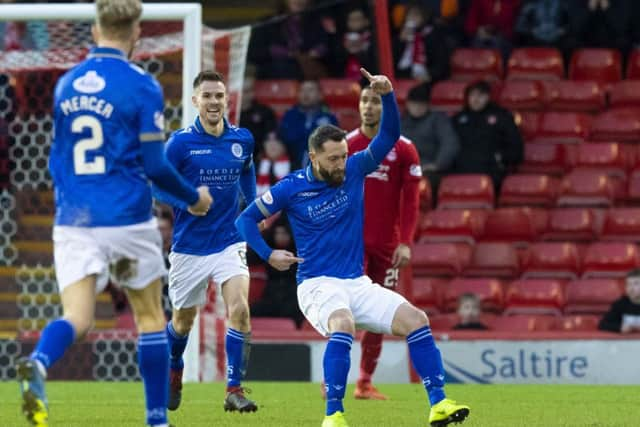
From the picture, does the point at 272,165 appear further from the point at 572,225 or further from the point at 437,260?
the point at 572,225

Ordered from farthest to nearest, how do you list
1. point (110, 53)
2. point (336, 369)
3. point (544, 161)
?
point (544, 161)
point (336, 369)
point (110, 53)

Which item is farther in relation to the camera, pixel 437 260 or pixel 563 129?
pixel 563 129

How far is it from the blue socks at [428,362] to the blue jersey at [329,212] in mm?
589

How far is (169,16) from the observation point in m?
13.4

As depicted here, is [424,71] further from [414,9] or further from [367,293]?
[367,293]

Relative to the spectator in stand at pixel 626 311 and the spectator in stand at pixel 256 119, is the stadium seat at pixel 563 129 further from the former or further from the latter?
the spectator in stand at pixel 626 311

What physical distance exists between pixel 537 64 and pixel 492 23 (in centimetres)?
89

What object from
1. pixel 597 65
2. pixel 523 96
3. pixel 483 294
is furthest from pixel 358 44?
pixel 483 294

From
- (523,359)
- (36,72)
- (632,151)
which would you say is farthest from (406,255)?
(632,151)

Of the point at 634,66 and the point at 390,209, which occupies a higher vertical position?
the point at 634,66

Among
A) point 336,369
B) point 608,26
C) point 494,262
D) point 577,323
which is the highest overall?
point 608,26

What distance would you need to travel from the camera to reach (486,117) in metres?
16.7

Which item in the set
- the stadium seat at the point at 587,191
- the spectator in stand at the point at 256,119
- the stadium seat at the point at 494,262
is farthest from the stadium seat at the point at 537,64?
the spectator in stand at the point at 256,119

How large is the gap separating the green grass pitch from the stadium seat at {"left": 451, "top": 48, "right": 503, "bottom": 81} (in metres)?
6.97
